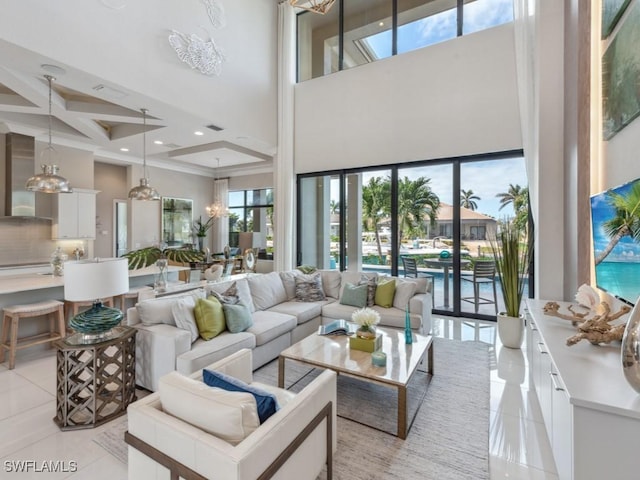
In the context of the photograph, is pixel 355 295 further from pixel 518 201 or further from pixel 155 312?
pixel 518 201

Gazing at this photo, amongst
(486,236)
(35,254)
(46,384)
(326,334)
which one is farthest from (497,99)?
(35,254)

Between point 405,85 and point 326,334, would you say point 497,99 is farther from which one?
point 326,334

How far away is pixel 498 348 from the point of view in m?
3.82

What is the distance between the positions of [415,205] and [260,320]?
3.48 meters

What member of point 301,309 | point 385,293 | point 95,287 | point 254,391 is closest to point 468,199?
point 385,293

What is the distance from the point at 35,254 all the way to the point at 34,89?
3.65 metres

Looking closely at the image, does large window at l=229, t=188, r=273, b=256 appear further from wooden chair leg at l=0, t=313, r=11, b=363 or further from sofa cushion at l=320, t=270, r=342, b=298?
wooden chair leg at l=0, t=313, r=11, b=363

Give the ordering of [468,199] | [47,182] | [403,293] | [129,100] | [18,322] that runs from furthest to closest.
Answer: [468,199] < [403,293] < [129,100] < [18,322] < [47,182]

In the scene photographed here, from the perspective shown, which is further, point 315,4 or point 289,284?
point 289,284

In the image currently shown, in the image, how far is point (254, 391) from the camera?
1.51 meters

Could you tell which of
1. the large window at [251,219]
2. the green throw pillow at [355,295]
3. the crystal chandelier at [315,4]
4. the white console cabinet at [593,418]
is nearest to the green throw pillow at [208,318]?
the green throw pillow at [355,295]

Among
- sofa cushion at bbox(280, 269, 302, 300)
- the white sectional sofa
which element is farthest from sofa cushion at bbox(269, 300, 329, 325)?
sofa cushion at bbox(280, 269, 302, 300)

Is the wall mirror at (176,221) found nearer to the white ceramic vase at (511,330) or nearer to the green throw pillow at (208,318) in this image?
the green throw pillow at (208,318)

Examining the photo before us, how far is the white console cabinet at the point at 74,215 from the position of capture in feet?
19.9
